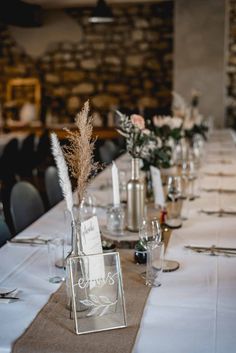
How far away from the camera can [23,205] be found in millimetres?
2955

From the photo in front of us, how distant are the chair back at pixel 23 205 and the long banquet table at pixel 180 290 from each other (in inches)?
8.3

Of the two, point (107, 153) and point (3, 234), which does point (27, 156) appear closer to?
point (107, 153)

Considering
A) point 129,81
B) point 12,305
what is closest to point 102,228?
point 12,305

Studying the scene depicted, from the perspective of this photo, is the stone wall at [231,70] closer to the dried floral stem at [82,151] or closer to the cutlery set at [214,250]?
the cutlery set at [214,250]

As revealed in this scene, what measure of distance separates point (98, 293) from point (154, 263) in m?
0.33

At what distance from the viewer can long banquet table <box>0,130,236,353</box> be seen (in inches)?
54.0

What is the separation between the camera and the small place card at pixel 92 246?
4.86ft

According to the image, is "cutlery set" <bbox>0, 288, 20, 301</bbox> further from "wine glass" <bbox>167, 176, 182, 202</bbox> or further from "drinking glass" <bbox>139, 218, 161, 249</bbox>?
"wine glass" <bbox>167, 176, 182, 202</bbox>

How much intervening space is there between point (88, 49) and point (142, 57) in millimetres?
968

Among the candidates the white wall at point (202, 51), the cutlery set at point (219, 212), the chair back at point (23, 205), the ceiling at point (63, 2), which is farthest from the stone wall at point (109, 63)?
the cutlery set at point (219, 212)

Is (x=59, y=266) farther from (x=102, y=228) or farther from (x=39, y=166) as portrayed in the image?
(x=39, y=166)

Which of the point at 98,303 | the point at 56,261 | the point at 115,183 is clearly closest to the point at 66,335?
the point at 98,303

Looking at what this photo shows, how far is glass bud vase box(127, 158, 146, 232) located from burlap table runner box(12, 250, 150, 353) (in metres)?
0.76

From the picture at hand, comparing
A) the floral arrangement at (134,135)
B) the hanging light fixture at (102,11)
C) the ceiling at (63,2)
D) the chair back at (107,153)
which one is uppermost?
the ceiling at (63,2)
